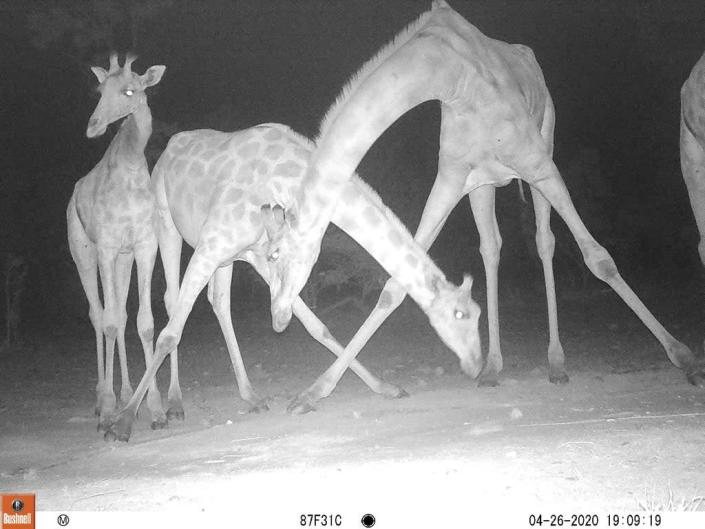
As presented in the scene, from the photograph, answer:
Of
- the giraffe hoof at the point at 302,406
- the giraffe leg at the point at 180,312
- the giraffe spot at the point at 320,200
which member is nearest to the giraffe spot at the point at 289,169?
the giraffe leg at the point at 180,312

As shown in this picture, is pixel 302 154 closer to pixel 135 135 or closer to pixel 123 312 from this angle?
pixel 135 135

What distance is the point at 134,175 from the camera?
6.97 meters

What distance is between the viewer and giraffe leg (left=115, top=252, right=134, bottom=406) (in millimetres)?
6742

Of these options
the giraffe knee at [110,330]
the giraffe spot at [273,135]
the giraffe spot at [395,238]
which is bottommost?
the giraffe spot at [395,238]

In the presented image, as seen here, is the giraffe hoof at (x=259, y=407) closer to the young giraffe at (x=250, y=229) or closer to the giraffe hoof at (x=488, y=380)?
the young giraffe at (x=250, y=229)

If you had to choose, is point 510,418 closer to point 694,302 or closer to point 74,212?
point 74,212

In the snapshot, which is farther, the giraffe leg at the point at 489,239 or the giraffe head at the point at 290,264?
the giraffe leg at the point at 489,239

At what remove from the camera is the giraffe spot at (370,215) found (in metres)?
4.79

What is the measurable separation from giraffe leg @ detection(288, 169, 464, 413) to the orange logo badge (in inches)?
95.8

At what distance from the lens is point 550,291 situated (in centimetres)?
661

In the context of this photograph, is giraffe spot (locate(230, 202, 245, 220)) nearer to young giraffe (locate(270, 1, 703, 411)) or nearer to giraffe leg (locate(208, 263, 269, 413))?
young giraffe (locate(270, 1, 703, 411))

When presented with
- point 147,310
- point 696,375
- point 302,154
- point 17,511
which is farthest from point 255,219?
point 696,375

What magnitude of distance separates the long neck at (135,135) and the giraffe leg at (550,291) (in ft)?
10.7

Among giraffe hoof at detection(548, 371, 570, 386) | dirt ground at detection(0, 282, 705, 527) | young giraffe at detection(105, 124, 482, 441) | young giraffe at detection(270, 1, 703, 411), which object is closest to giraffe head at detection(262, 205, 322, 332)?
young giraffe at detection(270, 1, 703, 411)
